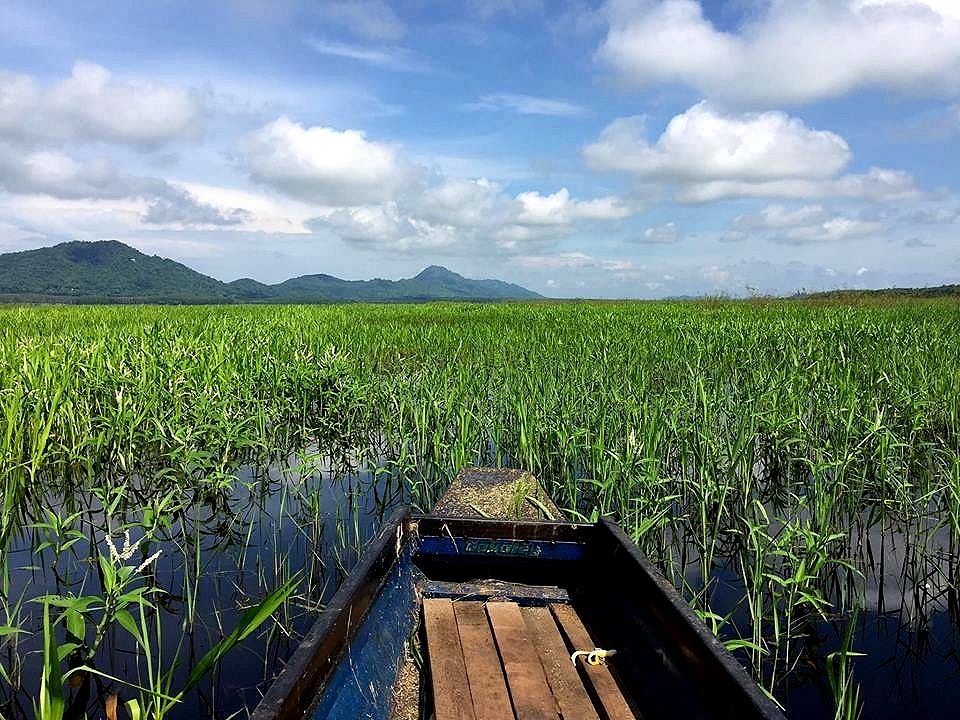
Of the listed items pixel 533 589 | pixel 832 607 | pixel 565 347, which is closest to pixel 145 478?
pixel 533 589

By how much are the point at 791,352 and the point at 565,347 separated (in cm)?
305

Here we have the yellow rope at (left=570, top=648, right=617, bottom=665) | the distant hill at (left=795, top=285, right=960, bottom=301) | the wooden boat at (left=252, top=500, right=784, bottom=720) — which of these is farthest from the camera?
the distant hill at (left=795, top=285, right=960, bottom=301)

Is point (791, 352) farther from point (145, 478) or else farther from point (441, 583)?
point (145, 478)

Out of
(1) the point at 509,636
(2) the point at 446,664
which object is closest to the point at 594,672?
(1) the point at 509,636

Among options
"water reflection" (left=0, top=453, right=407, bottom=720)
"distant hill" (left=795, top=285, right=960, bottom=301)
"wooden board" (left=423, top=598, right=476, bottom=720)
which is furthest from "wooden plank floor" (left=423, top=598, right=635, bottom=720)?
"distant hill" (left=795, top=285, right=960, bottom=301)

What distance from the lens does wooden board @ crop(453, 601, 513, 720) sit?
83.3 inches

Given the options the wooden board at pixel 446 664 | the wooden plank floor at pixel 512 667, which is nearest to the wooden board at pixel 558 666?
the wooden plank floor at pixel 512 667

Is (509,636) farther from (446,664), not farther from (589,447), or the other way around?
(589,447)

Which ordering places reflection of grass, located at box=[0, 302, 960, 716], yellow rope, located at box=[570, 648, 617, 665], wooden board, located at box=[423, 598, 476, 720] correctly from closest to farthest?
wooden board, located at box=[423, 598, 476, 720]
yellow rope, located at box=[570, 648, 617, 665]
reflection of grass, located at box=[0, 302, 960, 716]

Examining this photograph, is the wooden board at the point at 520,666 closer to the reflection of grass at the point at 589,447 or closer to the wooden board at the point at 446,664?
the wooden board at the point at 446,664

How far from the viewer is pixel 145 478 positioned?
480 cm

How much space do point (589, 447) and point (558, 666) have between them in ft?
7.07

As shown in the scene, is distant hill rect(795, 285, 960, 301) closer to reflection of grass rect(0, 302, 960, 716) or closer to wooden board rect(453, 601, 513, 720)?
reflection of grass rect(0, 302, 960, 716)

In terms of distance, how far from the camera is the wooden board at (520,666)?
2113 mm
